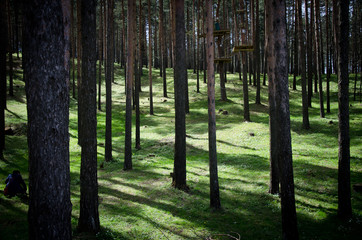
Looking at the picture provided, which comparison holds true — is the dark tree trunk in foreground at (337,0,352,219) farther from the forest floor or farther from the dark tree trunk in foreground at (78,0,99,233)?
the dark tree trunk in foreground at (78,0,99,233)

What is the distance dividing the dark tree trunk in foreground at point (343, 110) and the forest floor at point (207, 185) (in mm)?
646

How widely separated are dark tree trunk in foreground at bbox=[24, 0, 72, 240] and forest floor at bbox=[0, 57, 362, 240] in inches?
156

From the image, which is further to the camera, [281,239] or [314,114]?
[314,114]

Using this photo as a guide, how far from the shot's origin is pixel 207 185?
11.9 meters

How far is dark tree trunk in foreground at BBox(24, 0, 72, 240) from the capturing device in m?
3.69

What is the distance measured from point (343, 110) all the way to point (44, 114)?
26.8 ft

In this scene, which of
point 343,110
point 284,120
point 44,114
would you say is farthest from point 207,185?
point 44,114

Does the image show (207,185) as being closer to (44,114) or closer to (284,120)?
(284,120)

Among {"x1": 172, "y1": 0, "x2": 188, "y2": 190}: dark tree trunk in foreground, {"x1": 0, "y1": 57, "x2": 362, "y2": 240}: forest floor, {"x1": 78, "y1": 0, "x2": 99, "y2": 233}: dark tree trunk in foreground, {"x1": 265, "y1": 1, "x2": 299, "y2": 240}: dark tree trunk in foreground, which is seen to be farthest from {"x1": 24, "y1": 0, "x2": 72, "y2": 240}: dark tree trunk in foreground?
{"x1": 172, "y1": 0, "x2": 188, "y2": 190}: dark tree trunk in foreground

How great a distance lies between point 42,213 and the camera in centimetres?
380

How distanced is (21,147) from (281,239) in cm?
1891

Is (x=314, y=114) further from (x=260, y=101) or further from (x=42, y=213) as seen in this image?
(x=42, y=213)

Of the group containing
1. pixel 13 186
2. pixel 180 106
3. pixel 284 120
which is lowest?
pixel 13 186

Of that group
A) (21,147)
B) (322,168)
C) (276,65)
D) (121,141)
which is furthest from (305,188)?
(21,147)
